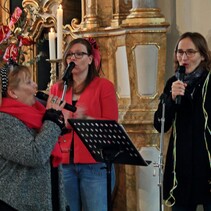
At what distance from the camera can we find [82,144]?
11.3ft

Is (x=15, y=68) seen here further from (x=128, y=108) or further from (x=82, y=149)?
(x=128, y=108)

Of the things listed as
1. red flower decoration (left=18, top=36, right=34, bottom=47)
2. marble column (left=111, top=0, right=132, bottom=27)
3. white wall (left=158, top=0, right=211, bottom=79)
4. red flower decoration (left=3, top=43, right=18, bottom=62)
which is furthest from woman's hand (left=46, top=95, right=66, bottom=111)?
marble column (left=111, top=0, right=132, bottom=27)

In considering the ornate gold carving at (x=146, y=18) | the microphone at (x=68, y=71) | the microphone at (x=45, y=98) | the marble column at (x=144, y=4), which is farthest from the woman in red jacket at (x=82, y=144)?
the marble column at (x=144, y=4)

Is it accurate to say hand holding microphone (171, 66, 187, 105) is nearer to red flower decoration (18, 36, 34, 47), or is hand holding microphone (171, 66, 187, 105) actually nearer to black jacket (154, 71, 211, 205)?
black jacket (154, 71, 211, 205)

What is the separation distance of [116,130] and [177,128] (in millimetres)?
399

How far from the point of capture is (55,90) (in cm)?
360

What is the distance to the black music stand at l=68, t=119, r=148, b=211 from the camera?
9.53 feet

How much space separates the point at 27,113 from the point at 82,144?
2.40 ft

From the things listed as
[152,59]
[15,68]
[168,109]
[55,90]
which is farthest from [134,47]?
[15,68]

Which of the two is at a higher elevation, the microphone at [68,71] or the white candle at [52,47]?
the white candle at [52,47]

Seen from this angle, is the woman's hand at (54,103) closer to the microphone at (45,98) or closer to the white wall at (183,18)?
the microphone at (45,98)

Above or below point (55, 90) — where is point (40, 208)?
below

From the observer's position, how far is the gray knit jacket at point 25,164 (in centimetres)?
272

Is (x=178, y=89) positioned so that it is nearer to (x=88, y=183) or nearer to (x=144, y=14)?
(x=88, y=183)
